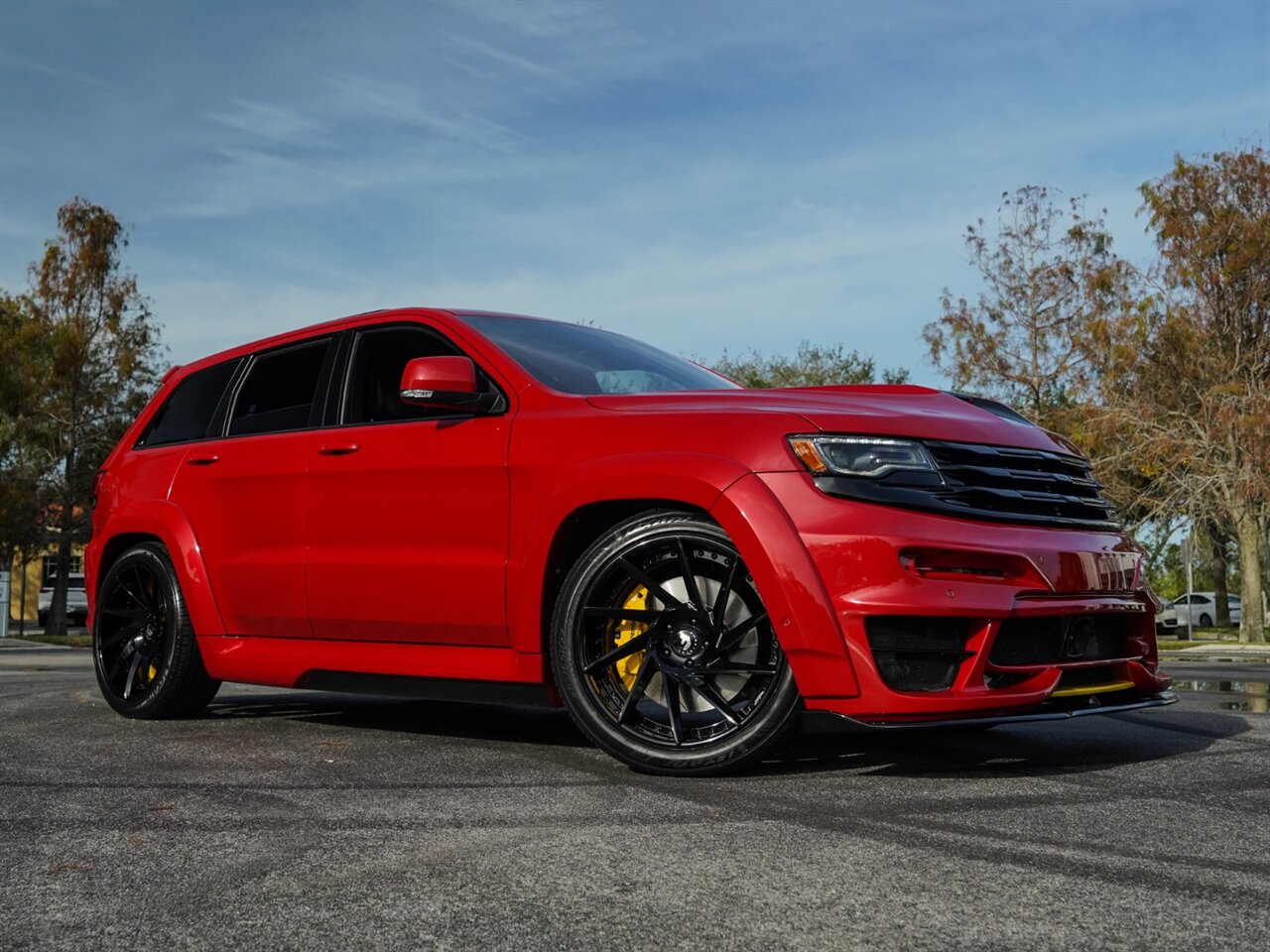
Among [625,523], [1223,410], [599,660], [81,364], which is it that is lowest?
[599,660]

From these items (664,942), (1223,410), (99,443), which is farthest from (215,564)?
(99,443)

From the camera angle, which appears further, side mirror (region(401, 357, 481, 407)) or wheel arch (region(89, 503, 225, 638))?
wheel arch (region(89, 503, 225, 638))

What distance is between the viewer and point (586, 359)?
17.8 ft

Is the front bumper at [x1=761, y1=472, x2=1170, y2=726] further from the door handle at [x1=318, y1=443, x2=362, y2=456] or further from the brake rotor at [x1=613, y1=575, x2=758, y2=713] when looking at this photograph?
the door handle at [x1=318, y1=443, x2=362, y2=456]

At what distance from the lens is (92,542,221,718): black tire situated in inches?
241

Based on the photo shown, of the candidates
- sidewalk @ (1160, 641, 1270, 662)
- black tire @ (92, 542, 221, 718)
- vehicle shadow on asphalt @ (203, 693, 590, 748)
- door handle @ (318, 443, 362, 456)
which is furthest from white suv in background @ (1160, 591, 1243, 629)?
door handle @ (318, 443, 362, 456)

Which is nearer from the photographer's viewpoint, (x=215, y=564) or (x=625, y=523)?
(x=625, y=523)

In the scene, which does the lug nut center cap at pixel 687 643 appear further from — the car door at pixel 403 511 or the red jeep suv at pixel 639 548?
the car door at pixel 403 511

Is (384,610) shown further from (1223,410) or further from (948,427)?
(1223,410)

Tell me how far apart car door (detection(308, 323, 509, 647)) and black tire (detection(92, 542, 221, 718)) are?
3.40 ft

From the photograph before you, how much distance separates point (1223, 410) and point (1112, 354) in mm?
2502

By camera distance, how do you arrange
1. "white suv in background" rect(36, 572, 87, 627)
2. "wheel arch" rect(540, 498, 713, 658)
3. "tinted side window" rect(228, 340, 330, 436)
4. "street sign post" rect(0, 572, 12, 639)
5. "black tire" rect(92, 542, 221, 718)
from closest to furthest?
1. "wheel arch" rect(540, 498, 713, 658)
2. "tinted side window" rect(228, 340, 330, 436)
3. "black tire" rect(92, 542, 221, 718)
4. "street sign post" rect(0, 572, 12, 639)
5. "white suv in background" rect(36, 572, 87, 627)

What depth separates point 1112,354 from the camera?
2530 centimetres

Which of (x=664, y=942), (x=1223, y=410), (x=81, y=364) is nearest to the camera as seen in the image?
(x=664, y=942)
